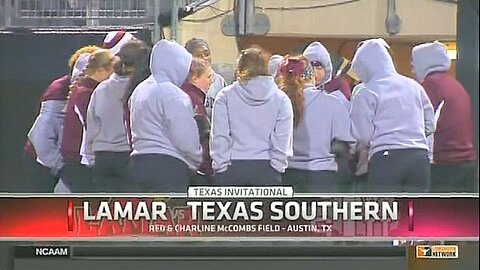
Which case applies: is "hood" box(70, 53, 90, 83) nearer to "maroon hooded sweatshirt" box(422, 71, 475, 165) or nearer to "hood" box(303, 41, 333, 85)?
"hood" box(303, 41, 333, 85)

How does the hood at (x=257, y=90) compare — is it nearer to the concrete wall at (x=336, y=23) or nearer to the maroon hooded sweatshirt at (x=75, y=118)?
the concrete wall at (x=336, y=23)

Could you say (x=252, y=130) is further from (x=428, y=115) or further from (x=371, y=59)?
(x=428, y=115)

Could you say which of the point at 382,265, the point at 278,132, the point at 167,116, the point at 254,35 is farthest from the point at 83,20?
the point at 382,265

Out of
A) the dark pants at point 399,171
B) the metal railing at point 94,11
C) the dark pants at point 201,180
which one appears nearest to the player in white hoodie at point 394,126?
the dark pants at point 399,171

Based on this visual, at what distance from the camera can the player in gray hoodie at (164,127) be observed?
2.88 m

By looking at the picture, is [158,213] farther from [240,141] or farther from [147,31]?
[147,31]

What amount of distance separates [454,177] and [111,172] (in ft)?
5.05

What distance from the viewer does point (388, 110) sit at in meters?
2.92

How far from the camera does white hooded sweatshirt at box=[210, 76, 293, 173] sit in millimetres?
2881

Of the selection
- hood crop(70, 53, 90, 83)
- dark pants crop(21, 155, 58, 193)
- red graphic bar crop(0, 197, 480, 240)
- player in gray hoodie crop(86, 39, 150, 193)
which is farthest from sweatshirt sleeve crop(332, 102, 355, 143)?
dark pants crop(21, 155, 58, 193)

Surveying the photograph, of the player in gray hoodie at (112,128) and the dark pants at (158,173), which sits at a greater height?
the player in gray hoodie at (112,128)

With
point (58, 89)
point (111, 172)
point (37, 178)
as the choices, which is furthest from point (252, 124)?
point (37, 178)

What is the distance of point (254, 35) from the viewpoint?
286cm

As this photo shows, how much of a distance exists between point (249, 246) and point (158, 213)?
1.42 ft
